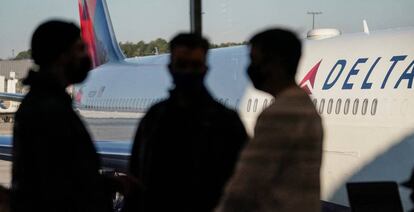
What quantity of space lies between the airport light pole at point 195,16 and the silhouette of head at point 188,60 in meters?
0.62

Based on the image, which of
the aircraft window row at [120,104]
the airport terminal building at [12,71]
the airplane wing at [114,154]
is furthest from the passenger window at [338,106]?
the aircraft window row at [120,104]

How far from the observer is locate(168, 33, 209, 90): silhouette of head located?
9.87ft

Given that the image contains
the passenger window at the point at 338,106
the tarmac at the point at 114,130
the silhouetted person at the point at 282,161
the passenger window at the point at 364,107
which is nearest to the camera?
the silhouetted person at the point at 282,161

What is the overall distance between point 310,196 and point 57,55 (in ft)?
2.69

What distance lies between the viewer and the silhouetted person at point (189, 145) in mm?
3016

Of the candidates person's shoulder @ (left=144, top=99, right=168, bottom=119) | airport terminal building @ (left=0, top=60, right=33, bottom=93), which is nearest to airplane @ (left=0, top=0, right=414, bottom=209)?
airport terminal building @ (left=0, top=60, right=33, bottom=93)

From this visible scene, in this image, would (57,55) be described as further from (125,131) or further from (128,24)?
(125,131)

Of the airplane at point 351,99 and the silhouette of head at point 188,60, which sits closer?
the silhouette of head at point 188,60

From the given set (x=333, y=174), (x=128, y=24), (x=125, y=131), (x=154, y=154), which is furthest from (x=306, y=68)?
(x=154, y=154)

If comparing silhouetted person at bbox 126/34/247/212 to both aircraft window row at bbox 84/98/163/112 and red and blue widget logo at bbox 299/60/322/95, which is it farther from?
aircraft window row at bbox 84/98/163/112

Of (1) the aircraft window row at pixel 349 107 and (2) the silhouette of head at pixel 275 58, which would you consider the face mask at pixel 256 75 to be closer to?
(2) the silhouette of head at pixel 275 58

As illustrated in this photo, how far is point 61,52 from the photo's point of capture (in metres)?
2.82

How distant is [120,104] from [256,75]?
966cm

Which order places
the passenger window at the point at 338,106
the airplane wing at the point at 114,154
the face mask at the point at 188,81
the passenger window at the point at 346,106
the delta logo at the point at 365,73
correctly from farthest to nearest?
the airplane wing at the point at 114,154
the passenger window at the point at 338,106
the passenger window at the point at 346,106
the delta logo at the point at 365,73
the face mask at the point at 188,81
